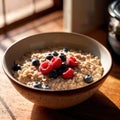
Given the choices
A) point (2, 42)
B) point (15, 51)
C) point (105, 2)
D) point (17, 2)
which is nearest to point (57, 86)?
point (15, 51)

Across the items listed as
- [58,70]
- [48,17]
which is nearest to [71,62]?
[58,70]

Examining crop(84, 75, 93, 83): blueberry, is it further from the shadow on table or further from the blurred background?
the blurred background

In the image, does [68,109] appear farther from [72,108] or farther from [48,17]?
[48,17]

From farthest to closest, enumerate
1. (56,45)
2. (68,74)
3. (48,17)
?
(48,17) → (56,45) → (68,74)

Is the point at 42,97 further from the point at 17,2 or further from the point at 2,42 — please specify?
the point at 17,2

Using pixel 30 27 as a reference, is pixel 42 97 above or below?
above

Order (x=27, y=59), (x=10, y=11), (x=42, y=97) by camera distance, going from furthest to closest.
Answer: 1. (x=10, y=11)
2. (x=27, y=59)
3. (x=42, y=97)

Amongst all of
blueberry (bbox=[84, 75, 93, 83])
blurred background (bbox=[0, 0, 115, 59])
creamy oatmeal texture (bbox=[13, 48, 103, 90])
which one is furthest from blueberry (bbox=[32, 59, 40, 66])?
blurred background (bbox=[0, 0, 115, 59])
